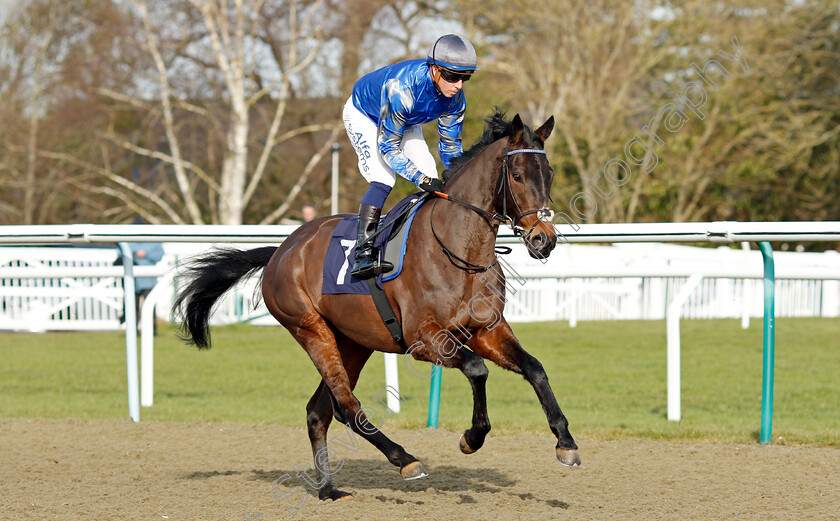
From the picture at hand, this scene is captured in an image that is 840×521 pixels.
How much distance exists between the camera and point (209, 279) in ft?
17.3

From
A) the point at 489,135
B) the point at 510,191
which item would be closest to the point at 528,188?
the point at 510,191

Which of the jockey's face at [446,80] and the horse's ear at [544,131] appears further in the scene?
the jockey's face at [446,80]

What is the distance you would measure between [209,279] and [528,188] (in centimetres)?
228

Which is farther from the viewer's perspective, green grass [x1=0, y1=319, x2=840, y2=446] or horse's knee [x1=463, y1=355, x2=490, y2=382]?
green grass [x1=0, y1=319, x2=840, y2=446]

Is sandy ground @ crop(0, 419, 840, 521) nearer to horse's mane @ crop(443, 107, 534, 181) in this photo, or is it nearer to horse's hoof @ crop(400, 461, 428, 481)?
horse's hoof @ crop(400, 461, 428, 481)

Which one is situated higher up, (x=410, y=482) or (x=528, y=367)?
(x=528, y=367)

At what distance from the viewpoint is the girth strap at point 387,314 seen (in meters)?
4.19

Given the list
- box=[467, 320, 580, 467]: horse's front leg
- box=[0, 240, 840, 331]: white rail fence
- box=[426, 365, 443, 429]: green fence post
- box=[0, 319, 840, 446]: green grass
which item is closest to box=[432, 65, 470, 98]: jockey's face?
box=[467, 320, 580, 467]: horse's front leg

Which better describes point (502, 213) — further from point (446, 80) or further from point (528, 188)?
point (446, 80)

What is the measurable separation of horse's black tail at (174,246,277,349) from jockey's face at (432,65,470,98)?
160cm

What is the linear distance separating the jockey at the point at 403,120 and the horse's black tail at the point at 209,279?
1.05 meters

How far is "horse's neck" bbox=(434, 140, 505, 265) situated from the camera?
394cm

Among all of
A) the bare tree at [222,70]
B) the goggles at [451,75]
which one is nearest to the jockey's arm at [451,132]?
the goggles at [451,75]

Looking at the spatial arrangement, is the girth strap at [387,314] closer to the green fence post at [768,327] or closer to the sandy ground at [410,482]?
the sandy ground at [410,482]
